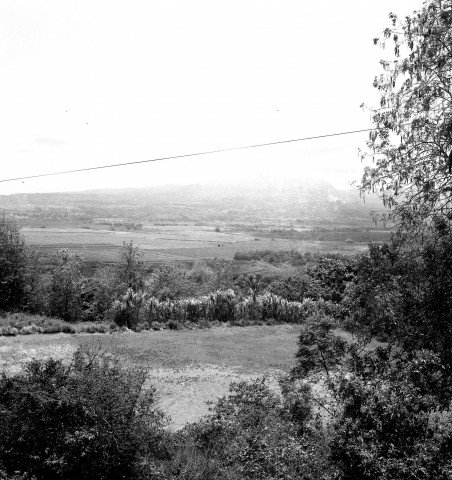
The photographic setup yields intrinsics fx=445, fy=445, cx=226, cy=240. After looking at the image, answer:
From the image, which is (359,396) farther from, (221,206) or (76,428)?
(221,206)

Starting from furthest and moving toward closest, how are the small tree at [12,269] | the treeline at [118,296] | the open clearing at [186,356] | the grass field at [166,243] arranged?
the grass field at [166,243]
the small tree at [12,269]
the treeline at [118,296]
the open clearing at [186,356]

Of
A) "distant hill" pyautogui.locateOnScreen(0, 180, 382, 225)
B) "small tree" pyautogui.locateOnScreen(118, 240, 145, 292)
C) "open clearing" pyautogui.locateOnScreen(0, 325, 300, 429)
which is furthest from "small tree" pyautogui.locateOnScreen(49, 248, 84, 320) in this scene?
"distant hill" pyautogui.locateOnScreen(0, 180, 382, 225)

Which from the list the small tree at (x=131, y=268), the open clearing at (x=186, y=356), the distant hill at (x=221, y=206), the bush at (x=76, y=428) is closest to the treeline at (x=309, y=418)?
the bush at (x=76, y=428)

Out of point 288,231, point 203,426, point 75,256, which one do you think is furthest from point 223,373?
point 288,231

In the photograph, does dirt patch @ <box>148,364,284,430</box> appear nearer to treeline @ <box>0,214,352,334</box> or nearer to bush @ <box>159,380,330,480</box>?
bush @ <box>159,380,330,480</box>

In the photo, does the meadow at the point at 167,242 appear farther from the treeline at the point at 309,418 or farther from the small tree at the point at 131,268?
the treeline at the point at 309,418

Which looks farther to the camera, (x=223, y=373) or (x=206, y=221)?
(x=206, y=221)

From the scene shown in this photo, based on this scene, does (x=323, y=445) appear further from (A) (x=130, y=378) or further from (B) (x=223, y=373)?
(B) (x=223, y=373)
